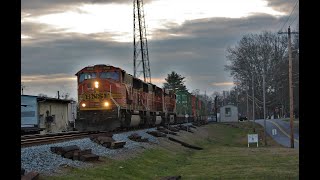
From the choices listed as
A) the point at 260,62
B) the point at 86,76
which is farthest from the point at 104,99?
the point at 260,62

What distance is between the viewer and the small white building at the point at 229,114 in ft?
411

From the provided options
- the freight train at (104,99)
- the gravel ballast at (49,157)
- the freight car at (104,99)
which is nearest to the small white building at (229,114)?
the freight train at (104,99)

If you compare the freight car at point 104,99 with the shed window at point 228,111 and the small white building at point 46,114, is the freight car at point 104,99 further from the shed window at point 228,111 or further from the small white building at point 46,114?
the shed window at point 228,111


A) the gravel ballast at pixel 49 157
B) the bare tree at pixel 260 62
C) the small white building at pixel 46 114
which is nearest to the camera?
the gravel ballast at pixel 49 157

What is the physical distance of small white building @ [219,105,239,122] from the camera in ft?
411

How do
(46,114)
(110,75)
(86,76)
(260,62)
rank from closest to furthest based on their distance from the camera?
(110,75) → (86,76) → (46,114) → (260,62)

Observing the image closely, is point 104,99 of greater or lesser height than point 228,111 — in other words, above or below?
above

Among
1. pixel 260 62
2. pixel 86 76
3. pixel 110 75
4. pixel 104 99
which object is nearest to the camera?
pixel 104 99

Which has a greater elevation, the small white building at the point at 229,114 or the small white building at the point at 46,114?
the small white building at the point at 46,114

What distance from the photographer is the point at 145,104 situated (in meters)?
38.7

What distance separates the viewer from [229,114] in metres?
126

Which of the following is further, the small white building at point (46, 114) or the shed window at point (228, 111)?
the shed window at point (228, 111)

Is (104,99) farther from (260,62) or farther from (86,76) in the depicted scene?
(260,62)
